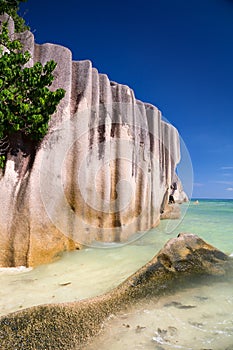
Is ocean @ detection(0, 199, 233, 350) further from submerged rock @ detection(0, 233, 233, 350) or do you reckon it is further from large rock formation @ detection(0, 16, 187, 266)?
large rock formation @ detection(0, 16, 187, 266)

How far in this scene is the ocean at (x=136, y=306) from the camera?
2.21 m

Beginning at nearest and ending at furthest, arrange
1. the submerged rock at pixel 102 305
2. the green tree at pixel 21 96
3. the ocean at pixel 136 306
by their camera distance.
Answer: the submerged rock at pixel 102 305 → the ocean at pixel 136 306 → the green tree at pixel 21 96

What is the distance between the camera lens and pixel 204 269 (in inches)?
147

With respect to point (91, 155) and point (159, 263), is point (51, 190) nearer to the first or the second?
point (91, 155)

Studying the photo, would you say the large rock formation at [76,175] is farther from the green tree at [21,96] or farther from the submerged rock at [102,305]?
the submerged rock at [102,305]

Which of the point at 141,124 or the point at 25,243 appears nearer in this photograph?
the point at 25,243

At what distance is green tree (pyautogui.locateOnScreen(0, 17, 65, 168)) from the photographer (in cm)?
491

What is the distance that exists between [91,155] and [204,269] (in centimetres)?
387

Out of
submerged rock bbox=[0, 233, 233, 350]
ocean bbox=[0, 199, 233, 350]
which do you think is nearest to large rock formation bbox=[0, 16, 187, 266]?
ocean bbox=[0, 199, 233, 350]

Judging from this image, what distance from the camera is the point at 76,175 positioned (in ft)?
20.1

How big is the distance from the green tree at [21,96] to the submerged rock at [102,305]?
11.0 ft

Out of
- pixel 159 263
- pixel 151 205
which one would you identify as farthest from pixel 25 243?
→ pixel 151 205

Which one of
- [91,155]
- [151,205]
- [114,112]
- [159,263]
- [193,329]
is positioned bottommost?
Answer: [193,329]

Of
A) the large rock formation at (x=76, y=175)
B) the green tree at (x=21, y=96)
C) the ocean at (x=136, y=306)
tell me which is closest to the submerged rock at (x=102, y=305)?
the ocean at (x=136, y=306)
